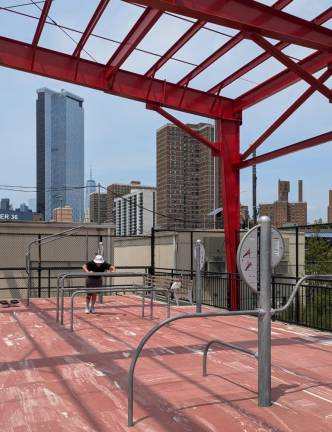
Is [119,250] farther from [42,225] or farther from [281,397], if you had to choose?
[281,397]

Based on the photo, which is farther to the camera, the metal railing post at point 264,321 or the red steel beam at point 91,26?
the red steel beam at point 91,26

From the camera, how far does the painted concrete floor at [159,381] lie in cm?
509

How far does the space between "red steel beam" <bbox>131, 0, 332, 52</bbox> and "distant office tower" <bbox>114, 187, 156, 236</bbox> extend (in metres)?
42.2

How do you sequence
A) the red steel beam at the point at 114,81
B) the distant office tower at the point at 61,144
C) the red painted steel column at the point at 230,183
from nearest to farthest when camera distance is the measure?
the red steel beam at the point at 114,81 → the red painted steel column at the point at 230,183 → the distant office tower at the point at 61,144

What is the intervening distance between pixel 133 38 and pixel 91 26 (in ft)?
3.39

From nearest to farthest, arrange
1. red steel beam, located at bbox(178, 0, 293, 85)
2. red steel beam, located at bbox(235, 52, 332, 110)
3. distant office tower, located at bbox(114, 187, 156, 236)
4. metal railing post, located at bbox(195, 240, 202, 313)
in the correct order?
1. red steel beam, located at bbox(178, 0, 293, 85)
2. metal railing post, located at bbox(195, 240, 202, 313)
3. red steel beam, located at bbox(235, 52, 332, 110)
4. distant office tower, located at bbox(114, 187, 156, 236)

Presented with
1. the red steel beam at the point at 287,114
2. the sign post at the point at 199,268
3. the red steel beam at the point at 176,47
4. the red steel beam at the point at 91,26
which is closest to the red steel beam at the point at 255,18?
the red steel beam at the point at 287,114

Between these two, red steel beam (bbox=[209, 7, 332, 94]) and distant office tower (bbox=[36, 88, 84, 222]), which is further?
distant office tower (bbox=[36, 88, 84, 222])

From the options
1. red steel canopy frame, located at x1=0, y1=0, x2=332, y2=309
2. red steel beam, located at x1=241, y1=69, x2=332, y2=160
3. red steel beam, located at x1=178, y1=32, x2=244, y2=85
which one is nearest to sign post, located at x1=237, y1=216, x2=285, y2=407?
red steel canopy frame, located at x1=0, y1=0, x2=332, y2=309

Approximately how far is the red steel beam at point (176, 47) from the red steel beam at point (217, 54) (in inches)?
40.1

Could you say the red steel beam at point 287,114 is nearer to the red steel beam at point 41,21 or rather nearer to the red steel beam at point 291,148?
the red steel beam at point 291,148

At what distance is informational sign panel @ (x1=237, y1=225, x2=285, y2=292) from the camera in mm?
5379

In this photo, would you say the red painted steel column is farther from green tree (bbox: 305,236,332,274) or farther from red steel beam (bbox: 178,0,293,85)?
green tree (bbox: 305,236,332,274)

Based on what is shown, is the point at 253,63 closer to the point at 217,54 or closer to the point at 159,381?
the point at 217,54
